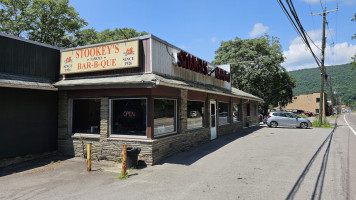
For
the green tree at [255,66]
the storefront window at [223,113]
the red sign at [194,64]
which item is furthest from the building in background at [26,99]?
the green tree at [255,66]

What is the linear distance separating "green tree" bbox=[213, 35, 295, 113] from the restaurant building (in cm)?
2327

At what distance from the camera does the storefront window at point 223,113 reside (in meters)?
15.8

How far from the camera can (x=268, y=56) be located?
110 feet

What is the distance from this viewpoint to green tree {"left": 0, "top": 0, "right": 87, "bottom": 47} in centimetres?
2498

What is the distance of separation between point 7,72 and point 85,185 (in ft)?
19.2

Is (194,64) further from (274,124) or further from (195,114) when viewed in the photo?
(274,124)

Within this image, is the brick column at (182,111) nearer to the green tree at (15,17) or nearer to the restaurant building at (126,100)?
the restaurant building at (126,100)

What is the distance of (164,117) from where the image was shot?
9688 mm

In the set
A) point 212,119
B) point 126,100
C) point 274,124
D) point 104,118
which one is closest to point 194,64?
point 212,119

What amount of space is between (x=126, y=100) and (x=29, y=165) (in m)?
4.49

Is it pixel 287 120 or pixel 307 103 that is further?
pixel 307 103

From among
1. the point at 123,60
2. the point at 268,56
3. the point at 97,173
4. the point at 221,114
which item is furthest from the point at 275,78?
the point at 97,173

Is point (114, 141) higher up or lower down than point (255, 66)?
lower down

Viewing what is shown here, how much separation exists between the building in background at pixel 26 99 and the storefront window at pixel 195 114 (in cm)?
637
